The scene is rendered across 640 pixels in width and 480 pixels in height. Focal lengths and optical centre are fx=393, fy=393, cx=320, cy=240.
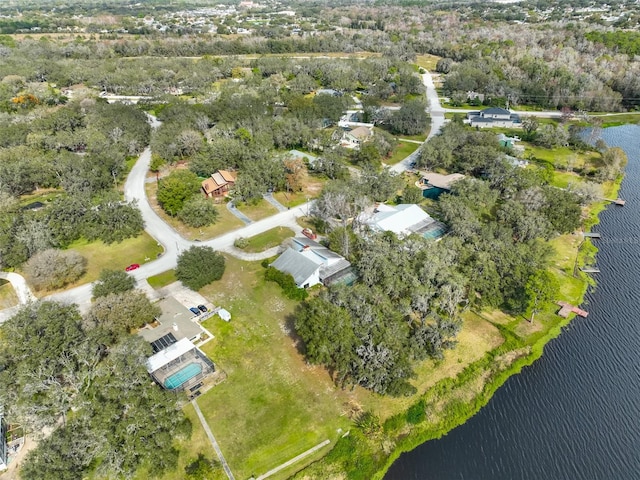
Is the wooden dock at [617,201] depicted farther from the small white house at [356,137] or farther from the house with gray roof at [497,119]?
the small white house at [356,137]

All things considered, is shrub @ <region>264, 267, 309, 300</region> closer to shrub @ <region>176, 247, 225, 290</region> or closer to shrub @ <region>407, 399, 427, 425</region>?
shrub @ <region>176, 247, 225, 290</region>

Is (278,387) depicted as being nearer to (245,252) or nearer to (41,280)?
(245,252)

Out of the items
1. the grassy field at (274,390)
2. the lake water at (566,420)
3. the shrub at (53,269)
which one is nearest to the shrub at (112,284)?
the shrub at (53,269)

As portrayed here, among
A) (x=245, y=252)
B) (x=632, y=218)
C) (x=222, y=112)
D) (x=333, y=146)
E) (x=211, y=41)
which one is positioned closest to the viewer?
(x=245, y=252)

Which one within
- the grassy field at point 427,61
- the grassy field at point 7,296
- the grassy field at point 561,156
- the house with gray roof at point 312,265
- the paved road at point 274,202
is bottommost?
the grassy field at point 427,61

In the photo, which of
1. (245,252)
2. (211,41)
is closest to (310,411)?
(245,252)

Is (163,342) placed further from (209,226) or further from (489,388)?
(489,388)
